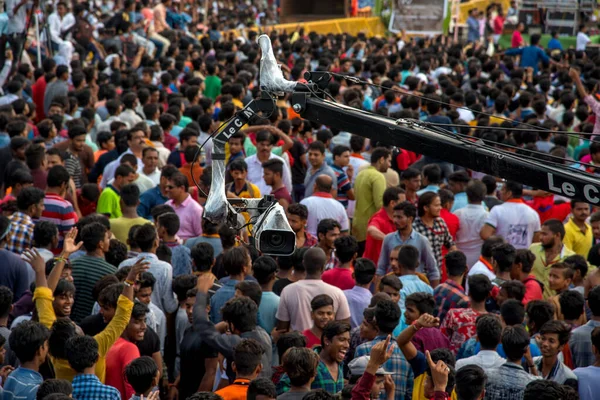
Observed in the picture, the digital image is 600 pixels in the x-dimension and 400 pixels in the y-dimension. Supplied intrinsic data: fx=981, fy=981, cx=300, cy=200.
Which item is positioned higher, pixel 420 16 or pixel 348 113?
pixel 348 113

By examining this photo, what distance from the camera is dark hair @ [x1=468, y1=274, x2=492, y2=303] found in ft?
23.5

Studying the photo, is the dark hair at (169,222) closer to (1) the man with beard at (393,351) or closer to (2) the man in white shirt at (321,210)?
(2) the man in white shirt at (321,210)

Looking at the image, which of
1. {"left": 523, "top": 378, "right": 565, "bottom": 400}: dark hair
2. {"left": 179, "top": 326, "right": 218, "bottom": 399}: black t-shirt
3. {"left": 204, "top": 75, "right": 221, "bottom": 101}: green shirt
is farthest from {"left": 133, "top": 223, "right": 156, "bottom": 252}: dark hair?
{"left": 204, "top": 75, "right": 221, "bottom": 101}: green shirt

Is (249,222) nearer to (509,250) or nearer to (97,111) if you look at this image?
(509,250)

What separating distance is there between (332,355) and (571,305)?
193cm

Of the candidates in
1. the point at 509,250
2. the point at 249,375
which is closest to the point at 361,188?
the point at 509,250

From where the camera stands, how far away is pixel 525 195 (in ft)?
37.0

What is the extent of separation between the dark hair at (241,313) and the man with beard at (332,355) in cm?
52

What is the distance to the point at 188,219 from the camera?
31.1ft

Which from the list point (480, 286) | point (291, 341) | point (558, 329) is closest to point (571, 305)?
point (480, 286)

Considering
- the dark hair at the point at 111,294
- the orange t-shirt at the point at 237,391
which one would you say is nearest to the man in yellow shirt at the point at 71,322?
the dark hair at the point at 111,294

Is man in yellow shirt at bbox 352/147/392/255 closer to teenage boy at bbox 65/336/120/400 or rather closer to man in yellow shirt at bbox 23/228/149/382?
man in yellow shirt at bbox 23/228/149/382

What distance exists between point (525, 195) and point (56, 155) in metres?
5.28

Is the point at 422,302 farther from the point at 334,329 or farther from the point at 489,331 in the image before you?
the point at 334,329
